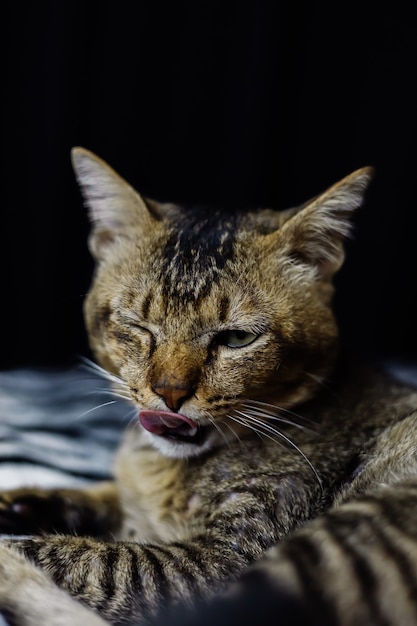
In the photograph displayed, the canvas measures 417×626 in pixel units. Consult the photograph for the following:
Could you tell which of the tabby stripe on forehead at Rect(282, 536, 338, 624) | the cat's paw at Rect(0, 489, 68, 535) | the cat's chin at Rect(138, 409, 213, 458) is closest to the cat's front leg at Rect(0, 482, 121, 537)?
the cat's paw at Rect(0, 489, 68, 535)

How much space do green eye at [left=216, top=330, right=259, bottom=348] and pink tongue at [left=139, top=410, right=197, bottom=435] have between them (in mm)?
147

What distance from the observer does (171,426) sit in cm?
141

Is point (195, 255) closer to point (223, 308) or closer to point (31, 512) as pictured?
point (223, 308)

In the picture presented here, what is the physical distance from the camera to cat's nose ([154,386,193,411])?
4.37 ft

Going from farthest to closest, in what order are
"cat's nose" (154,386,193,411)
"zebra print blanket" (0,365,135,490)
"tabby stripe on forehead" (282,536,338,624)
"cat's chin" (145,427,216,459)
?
"zebra print blanket" (0,365,135,490)
"cat's chin" (145,427,216,459)
"cat's nose" (154,386,193,411)
"tabby stripe on forehead" (282,536,338,624)

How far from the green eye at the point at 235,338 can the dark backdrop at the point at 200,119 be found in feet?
3.24

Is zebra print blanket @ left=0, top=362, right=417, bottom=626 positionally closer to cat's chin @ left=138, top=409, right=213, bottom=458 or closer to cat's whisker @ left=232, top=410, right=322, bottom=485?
cat's chin @ left=138, top=409, right=213, bottom=458

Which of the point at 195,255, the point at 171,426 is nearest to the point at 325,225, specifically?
the point at 195,255

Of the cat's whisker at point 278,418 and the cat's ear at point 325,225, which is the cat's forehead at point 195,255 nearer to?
the cat's ear at point 325,225

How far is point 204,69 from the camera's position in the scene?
222 centimetres

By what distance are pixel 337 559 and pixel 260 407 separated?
0.44 meters

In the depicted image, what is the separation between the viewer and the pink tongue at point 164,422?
1.38 metres

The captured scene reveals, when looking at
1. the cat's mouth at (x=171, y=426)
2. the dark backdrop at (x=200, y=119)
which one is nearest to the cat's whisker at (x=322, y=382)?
the cat's mouth at (x=171, y=426)

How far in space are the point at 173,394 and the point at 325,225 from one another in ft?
1.40
